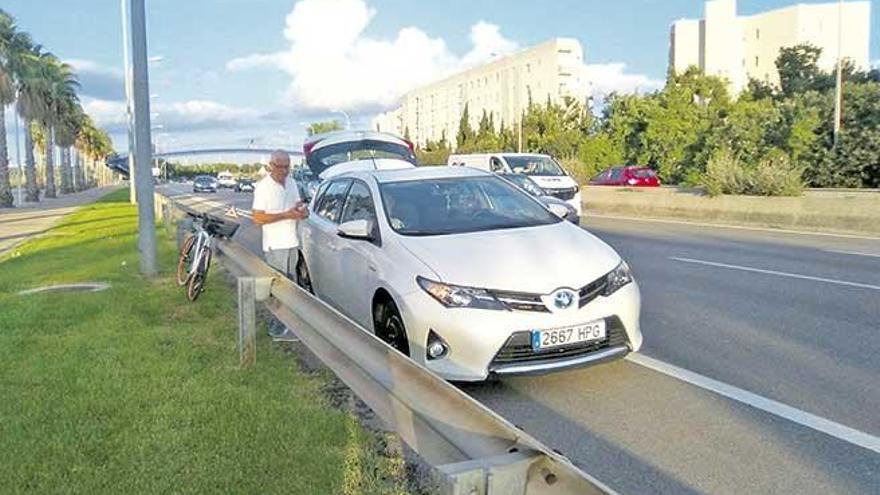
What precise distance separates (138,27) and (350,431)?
8.24 meters

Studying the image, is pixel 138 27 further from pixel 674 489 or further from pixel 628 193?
pixel 628 193

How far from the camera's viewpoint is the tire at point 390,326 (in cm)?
543

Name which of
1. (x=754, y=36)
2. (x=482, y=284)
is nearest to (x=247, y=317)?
(x=482, y=284)

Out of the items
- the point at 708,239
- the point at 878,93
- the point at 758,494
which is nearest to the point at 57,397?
the point at 758,494

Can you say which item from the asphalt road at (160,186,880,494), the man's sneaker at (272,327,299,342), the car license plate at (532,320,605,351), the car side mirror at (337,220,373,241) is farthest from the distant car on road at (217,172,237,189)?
the car license plate at (532,320,605,351)

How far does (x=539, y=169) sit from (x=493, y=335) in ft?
56.9

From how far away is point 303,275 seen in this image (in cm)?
863

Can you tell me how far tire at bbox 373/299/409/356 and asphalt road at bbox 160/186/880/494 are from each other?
60 cm

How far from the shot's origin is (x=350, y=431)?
4484 mm

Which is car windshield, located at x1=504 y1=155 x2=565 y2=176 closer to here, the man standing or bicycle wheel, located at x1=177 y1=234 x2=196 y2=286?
bicycle wheel, located at x1=177 y1=234 x2=196 y2=286

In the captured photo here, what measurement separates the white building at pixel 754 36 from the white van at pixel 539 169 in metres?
85.8

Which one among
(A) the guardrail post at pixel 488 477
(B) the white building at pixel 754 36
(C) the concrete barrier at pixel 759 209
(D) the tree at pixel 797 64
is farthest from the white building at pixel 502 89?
(A) the guardrail post at pixel 488 477

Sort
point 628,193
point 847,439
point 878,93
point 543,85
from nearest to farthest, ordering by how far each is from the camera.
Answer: point 847,439 → point 628,193 → point 878,93 → point 543,85

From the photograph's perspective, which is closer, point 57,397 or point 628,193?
point 57,397
